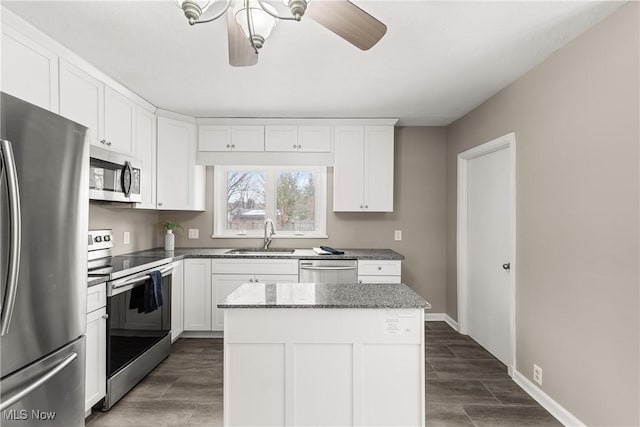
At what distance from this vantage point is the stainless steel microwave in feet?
8.24

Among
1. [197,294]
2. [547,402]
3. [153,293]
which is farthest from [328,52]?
[547,402]

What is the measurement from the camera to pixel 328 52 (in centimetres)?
229

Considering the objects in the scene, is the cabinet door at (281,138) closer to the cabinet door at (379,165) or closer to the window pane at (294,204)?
the window pane at (294,204)

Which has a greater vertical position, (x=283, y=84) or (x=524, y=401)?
(x=283, y=84)

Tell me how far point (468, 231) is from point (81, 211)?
11.2 feet

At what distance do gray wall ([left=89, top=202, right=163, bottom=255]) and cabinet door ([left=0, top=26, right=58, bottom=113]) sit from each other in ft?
3.44

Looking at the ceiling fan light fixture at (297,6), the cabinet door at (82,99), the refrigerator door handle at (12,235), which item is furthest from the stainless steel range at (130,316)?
the ceiling fan light fixture at (297,6)

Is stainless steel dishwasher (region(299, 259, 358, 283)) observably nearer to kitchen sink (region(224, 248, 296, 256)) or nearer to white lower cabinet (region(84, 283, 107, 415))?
kitchen sink (region(224, 248, 296, 256))

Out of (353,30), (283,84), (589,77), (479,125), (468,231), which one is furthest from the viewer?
(468,231)

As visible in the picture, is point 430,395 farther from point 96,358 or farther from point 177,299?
point 177,299

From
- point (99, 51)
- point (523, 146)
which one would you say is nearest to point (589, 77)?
point (523, 146)

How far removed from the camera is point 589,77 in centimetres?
198

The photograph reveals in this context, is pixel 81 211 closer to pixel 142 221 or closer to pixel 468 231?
pixel 142 221

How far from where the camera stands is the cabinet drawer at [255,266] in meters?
3.52
